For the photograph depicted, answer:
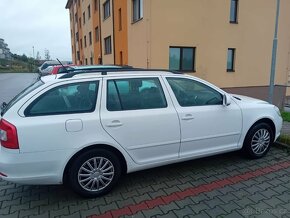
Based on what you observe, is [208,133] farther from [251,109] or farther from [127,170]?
[127,170]

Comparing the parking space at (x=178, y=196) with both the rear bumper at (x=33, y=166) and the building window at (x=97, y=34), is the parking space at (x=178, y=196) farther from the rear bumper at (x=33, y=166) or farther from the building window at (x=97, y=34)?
the building window at (x=97, y=34)

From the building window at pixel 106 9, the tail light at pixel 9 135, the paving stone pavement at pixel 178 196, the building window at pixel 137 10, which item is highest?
the building window at pixel 106 9

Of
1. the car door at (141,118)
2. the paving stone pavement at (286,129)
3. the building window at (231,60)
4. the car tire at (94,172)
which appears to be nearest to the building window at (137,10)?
the building window at (231,60)

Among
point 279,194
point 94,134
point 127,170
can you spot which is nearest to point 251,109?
point 279,194

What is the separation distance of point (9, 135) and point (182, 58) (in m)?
9.17

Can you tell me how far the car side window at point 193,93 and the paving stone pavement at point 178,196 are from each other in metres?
1.02

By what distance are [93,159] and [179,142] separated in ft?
3.79

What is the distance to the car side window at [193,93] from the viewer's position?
137 inches

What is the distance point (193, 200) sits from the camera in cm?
298

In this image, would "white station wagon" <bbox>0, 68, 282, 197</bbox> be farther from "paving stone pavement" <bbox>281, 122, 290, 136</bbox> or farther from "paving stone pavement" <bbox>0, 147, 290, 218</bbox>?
"paving stone pavement" <bbox>281, 122, 290, 136</bbox>

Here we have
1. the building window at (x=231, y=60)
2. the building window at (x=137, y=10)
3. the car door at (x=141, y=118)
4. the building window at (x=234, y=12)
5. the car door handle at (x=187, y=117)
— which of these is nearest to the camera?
the car door at (x=141, y=118)

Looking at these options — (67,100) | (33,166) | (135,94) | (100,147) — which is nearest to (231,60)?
(135,94)

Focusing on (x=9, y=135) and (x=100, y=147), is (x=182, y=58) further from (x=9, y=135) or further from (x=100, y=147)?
(x=9, y=135)

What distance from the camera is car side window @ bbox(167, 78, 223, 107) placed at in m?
3.48
